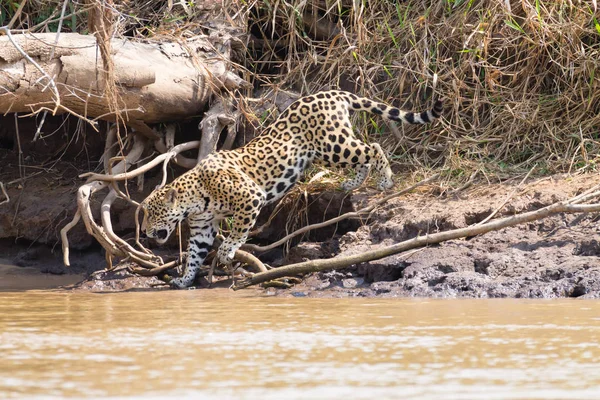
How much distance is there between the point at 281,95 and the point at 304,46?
60 centimetres

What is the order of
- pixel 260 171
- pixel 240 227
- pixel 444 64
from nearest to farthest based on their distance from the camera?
pixel 240 227, pixel 260 171, pixel 444 64

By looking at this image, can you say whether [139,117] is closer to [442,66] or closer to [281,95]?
[281,95]

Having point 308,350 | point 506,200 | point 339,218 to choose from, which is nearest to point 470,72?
point 506,200

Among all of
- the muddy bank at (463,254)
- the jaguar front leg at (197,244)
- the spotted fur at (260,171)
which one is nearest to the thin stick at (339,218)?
the muddy bank at (463,254)

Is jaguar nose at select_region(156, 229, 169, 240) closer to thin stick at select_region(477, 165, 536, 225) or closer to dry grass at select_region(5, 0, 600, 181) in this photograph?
dry grass at select_region(5, 0, 600, 181)

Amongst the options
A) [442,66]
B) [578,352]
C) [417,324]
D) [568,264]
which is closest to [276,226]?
[442,66]

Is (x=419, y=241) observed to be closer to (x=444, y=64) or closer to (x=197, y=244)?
(x=197, y=244)

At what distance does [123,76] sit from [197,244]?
130cm

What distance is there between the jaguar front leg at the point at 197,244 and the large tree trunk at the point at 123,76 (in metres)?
0.90

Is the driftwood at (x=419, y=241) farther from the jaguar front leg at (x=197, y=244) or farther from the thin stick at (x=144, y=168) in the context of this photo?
the thin stick at (x=144, y=168)

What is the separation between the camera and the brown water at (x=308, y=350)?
9.47 ft

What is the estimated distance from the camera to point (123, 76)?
6.85 meters

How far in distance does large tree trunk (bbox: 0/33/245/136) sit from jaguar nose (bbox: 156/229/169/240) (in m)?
0.85

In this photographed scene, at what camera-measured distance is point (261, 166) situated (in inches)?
272
